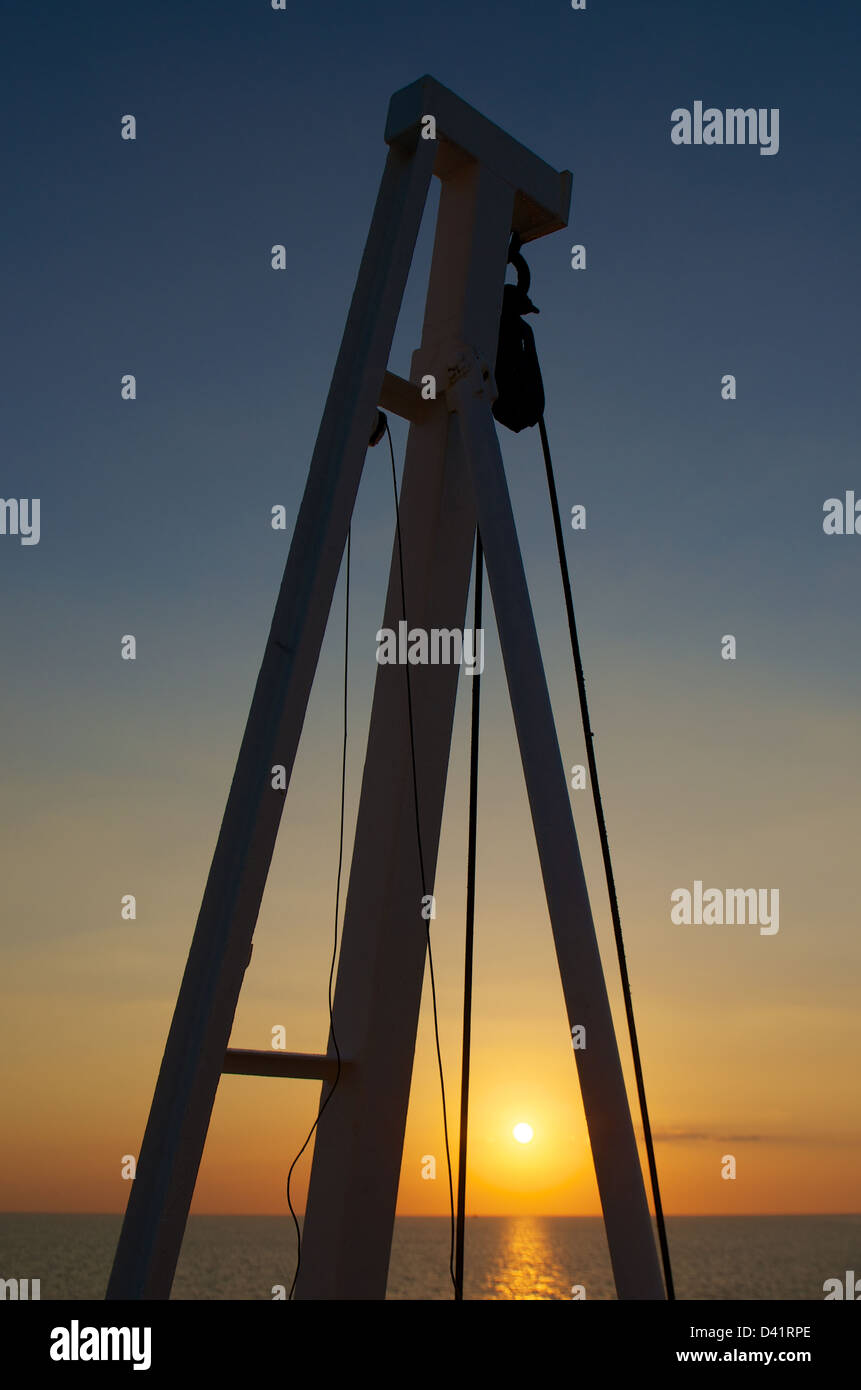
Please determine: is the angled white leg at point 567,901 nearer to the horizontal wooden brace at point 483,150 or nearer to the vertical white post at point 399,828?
the vertical white post at point 399,828

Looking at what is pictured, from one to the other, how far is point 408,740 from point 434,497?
88 cm

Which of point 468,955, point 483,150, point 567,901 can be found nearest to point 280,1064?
point 468,955

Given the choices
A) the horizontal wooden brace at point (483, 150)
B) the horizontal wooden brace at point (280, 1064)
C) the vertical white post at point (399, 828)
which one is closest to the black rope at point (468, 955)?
the vertical white post at point (399, 828)

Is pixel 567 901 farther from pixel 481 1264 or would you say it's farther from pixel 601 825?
pixel 481 1264

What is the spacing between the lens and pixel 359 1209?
4219 millimetres

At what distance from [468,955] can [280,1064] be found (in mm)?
728

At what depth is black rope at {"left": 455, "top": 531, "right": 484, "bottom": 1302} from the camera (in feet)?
13.2

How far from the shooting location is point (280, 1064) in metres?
4.04

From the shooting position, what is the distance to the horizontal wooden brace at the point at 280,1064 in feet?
12.4

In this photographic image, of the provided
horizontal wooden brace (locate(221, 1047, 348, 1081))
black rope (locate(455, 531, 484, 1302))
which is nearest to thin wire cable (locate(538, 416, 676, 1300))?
black rope (locate(455, 531, 484, 1302))

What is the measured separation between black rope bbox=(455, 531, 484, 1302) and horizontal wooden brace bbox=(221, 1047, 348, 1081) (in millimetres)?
465

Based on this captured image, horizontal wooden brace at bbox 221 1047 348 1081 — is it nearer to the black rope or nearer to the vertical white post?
the vertical white post
